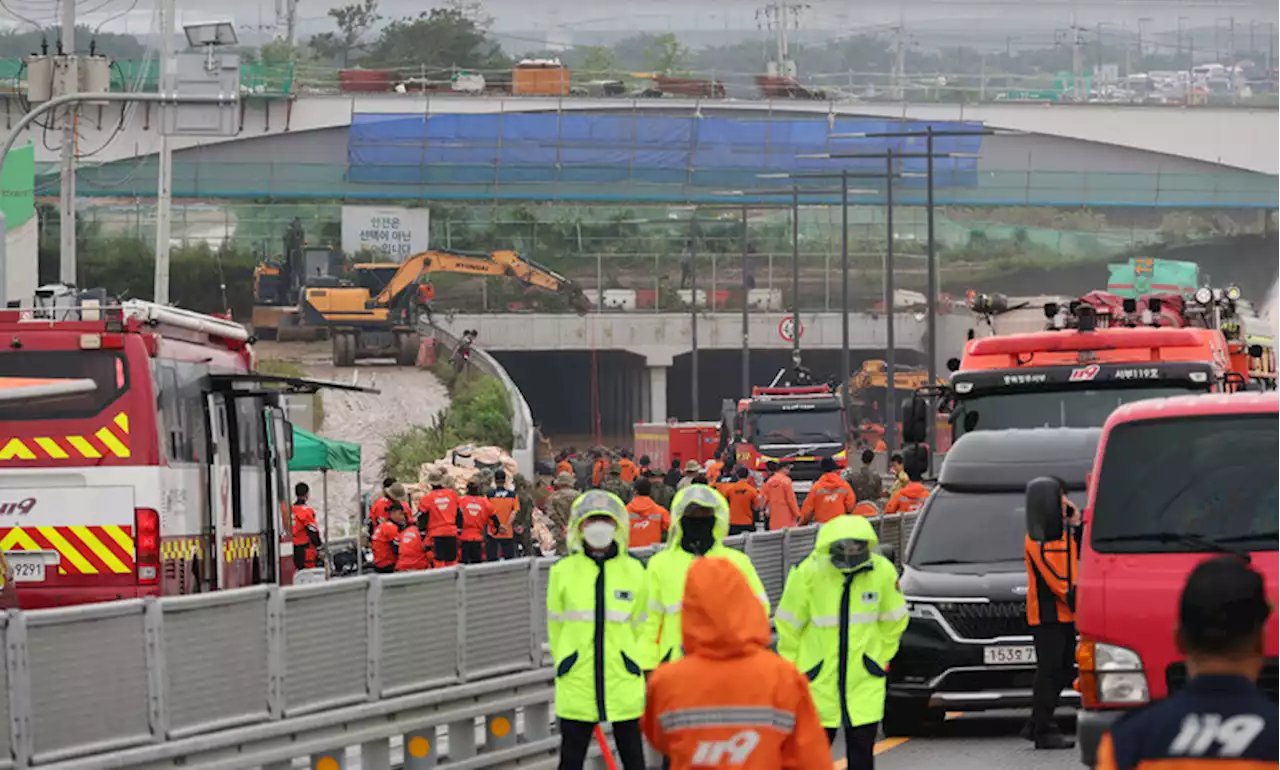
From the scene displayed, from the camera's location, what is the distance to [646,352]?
3740 inches

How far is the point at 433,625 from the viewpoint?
14.2m

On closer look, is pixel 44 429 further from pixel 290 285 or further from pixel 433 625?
pixel 290 285

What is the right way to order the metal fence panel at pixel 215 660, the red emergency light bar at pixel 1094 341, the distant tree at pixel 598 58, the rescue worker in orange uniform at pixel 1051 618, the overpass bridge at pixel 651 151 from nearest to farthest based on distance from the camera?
A: the metal fence panel at pixel 215 660, the rescue worker in orange uniform at pixel 1051 618, the red emergency light bar at pixel 1094 341, the overpass bridge at pixel 651 151, the distant tree at pixel 598 58

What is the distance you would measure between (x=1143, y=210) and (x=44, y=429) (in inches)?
3879

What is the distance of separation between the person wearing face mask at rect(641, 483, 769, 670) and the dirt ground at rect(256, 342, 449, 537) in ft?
140

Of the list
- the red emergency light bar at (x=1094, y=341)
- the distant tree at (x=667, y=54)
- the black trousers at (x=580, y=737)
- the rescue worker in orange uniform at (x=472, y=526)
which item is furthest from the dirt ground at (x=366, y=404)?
the distant tree at (x=667, y=54)

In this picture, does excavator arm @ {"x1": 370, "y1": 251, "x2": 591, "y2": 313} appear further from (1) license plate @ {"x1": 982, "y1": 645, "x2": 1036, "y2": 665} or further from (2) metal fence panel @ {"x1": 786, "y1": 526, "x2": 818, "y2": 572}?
(1) license plate @ {"x1": 982, "y1": 645, "x2": 1036, "y2": 665}

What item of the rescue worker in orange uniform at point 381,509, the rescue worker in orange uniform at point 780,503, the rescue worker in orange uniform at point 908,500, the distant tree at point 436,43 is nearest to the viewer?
the rescue worker in orange uniform at point 381,509

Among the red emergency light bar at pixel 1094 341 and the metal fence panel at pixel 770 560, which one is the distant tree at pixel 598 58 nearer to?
the metal fence panel at pixel 770 560

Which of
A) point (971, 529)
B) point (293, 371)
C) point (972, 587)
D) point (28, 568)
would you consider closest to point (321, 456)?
point (971, 529)

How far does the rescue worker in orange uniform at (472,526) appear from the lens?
26.4 meters

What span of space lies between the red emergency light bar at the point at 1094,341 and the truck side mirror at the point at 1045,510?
930 cm

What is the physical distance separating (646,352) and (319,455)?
63.9m

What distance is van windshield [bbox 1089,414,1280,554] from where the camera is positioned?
36.0 feet
